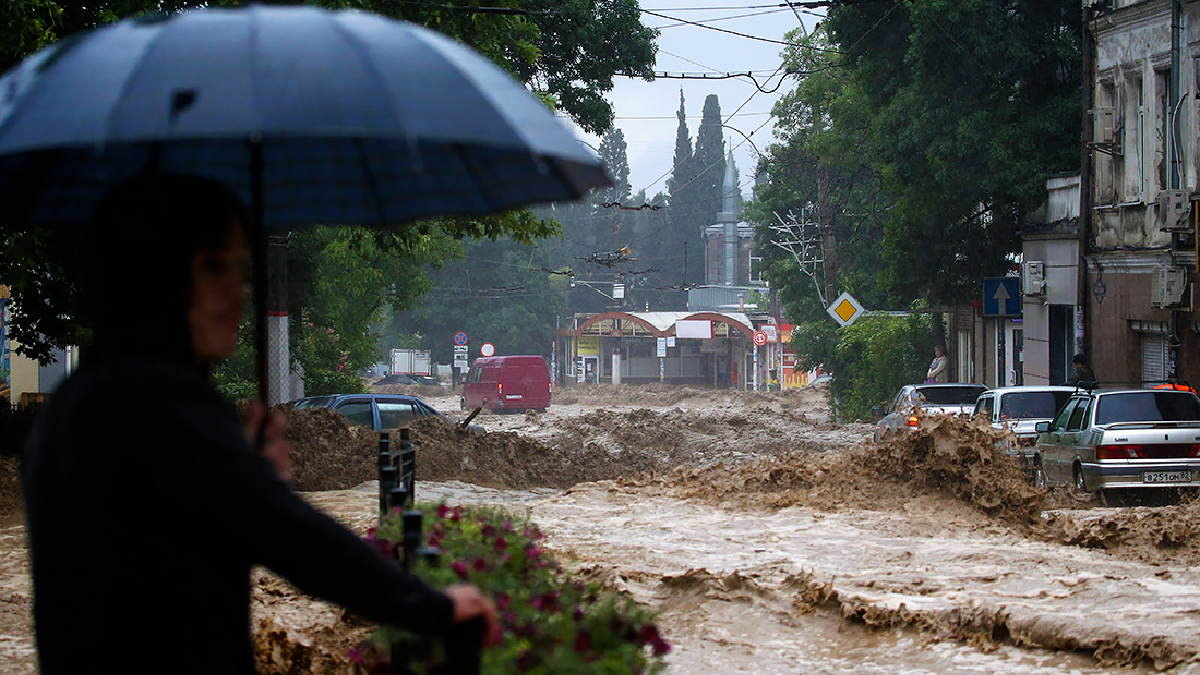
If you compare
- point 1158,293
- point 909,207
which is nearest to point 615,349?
point 909,207

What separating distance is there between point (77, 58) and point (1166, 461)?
1491 centimetres

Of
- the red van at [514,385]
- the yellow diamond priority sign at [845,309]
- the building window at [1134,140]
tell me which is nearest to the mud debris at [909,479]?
the building window at [1134,140]

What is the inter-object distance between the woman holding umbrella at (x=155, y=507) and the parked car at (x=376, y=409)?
64.3ft

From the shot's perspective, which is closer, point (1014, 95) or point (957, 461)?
point (957, 461)

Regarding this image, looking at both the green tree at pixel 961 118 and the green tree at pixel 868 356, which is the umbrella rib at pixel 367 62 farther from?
the green tree at pixel 868 356

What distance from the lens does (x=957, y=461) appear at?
1602cm

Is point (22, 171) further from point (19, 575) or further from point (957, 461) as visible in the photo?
point (957, 461)

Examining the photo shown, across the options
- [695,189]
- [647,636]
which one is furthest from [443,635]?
[695,189]

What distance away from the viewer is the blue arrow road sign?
98.7 feet

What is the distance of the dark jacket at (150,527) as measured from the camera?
2299mm

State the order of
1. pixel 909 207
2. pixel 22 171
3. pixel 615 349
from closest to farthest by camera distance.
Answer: pixel 22 171 < pixel 909 207 < pixel 615 349

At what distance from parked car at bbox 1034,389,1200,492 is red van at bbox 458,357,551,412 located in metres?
33.5

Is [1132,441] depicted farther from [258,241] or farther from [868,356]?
[868,356]

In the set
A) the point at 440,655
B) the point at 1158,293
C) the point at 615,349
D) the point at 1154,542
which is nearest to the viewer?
the point at 440,655
